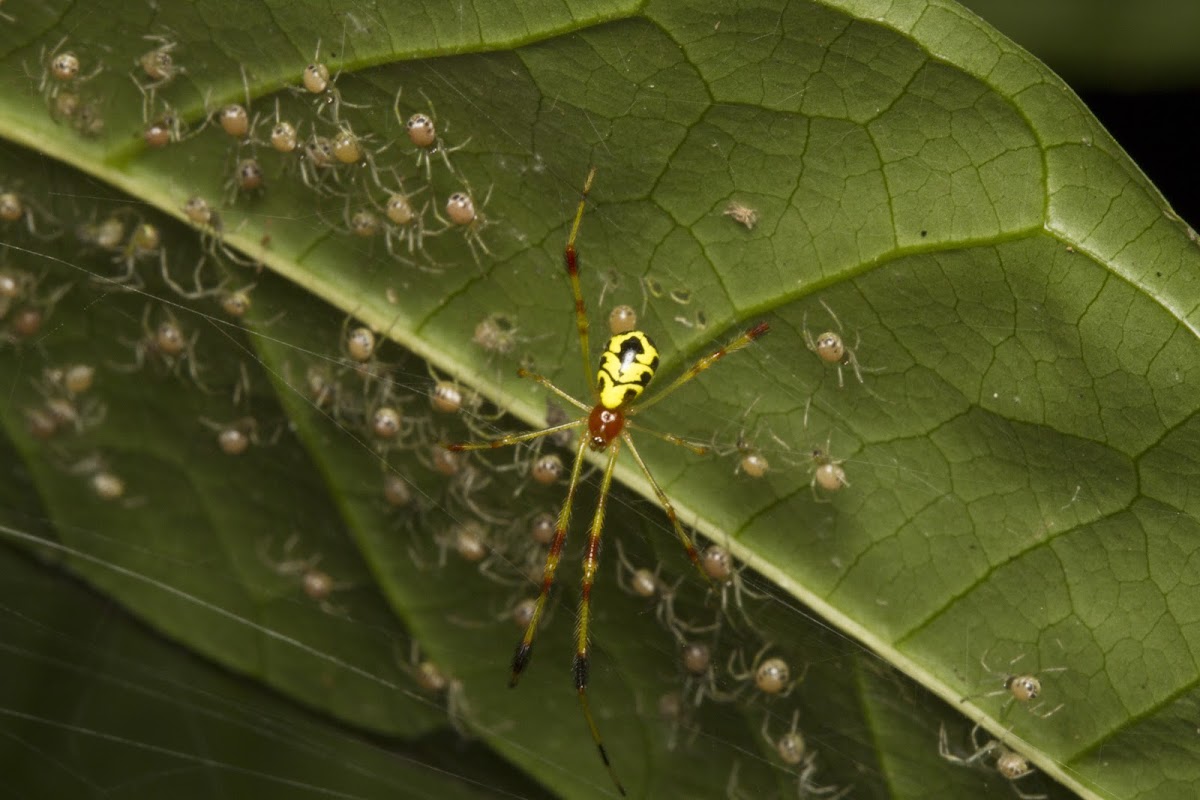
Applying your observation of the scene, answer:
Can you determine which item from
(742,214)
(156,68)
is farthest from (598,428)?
(156,68)

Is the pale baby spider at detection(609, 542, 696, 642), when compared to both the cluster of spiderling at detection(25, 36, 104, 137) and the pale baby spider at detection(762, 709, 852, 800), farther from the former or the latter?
the cluster of spiderling at detection(25, 36, 104, 137)

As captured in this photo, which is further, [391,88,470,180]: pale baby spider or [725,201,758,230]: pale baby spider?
[391,88,470,180]: pale baby spider

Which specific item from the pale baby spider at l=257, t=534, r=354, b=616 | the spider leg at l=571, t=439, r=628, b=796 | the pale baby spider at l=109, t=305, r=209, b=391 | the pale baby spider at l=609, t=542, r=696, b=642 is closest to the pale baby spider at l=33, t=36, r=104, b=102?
the pale baby spider at l=109, t=305, r=209, b=391

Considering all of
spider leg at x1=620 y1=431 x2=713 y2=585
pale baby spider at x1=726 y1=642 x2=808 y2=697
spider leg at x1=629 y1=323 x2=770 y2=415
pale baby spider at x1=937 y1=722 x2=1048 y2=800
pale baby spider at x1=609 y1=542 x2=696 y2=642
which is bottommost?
pale baby spider at x1=937 y1=722 x2=1048 y2=800

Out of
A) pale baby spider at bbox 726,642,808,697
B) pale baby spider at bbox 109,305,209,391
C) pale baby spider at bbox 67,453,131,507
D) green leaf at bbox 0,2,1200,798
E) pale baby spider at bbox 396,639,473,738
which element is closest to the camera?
green leaf at bbox 0,2,1200,798

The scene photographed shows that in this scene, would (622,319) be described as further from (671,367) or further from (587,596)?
(587,596)

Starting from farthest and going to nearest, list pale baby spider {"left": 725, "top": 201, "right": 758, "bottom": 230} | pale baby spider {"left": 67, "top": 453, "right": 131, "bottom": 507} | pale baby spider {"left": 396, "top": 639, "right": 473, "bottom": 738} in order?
pale baby spider {"left": 67, "top": 453, "right": 131, "bottom": 507}, pale baby spider {"left": 396, "top": 639, "right": 473, "bottom": 738}, pale baby spider {"left": 725, "top": 201, "right": 758, "bottom": 230}

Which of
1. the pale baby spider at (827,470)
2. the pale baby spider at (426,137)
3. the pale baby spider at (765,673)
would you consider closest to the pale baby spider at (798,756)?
the pale baby spider at (765,673)
